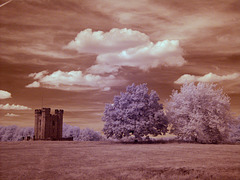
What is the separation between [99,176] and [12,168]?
18.6ft

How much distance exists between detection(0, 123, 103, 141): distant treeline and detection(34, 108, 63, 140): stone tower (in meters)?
41.8

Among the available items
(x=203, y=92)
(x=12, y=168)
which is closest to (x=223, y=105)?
(x=203, y=92)

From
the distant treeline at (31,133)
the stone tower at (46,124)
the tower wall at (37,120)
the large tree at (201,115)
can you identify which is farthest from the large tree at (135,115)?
the distant treeline at (31,133)

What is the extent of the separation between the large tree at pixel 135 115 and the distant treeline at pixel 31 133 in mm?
81109

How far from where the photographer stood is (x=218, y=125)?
4166 cm

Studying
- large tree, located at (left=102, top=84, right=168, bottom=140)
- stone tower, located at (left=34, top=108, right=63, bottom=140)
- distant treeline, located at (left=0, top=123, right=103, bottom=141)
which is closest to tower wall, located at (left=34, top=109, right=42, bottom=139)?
stone tower, located at (left=34, top=108, right=63, bottom=140)

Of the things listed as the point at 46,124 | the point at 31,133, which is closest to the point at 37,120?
the point at 46,124

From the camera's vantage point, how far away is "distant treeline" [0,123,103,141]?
403 ft

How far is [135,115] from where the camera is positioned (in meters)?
42.1

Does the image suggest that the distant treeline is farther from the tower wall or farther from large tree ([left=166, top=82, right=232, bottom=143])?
large tree ([left=166, top=82, right=232, bottom=143])

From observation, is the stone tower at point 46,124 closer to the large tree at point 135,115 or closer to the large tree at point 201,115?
the large tree at point 135,115

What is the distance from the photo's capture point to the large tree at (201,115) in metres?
42.6

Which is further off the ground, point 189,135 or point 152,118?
point 152,118

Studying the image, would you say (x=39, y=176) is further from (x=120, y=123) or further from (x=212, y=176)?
(x=120, y=123)
